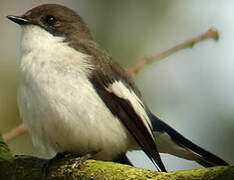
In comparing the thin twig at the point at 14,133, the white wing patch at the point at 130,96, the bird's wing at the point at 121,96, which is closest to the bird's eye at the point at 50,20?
the bird's wing at the point at 121,96

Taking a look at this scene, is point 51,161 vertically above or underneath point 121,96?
underneath

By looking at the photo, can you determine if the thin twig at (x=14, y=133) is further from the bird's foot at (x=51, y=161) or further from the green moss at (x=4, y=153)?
the green moss at (x=4, y=153)

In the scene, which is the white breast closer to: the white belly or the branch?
the white belly

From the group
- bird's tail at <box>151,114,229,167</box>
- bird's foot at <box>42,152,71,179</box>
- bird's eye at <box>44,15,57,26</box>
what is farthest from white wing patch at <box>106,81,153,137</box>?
bird's eye at <box>44,15,57,26</box>

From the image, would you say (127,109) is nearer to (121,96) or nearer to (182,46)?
(121,96)

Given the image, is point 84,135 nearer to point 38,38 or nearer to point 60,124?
point 60,124

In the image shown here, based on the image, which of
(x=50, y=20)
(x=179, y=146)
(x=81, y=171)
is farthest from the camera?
(x=50, y=20)

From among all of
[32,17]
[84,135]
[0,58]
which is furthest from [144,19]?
[84,135]

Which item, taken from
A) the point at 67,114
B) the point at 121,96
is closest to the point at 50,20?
the point at 121,96
